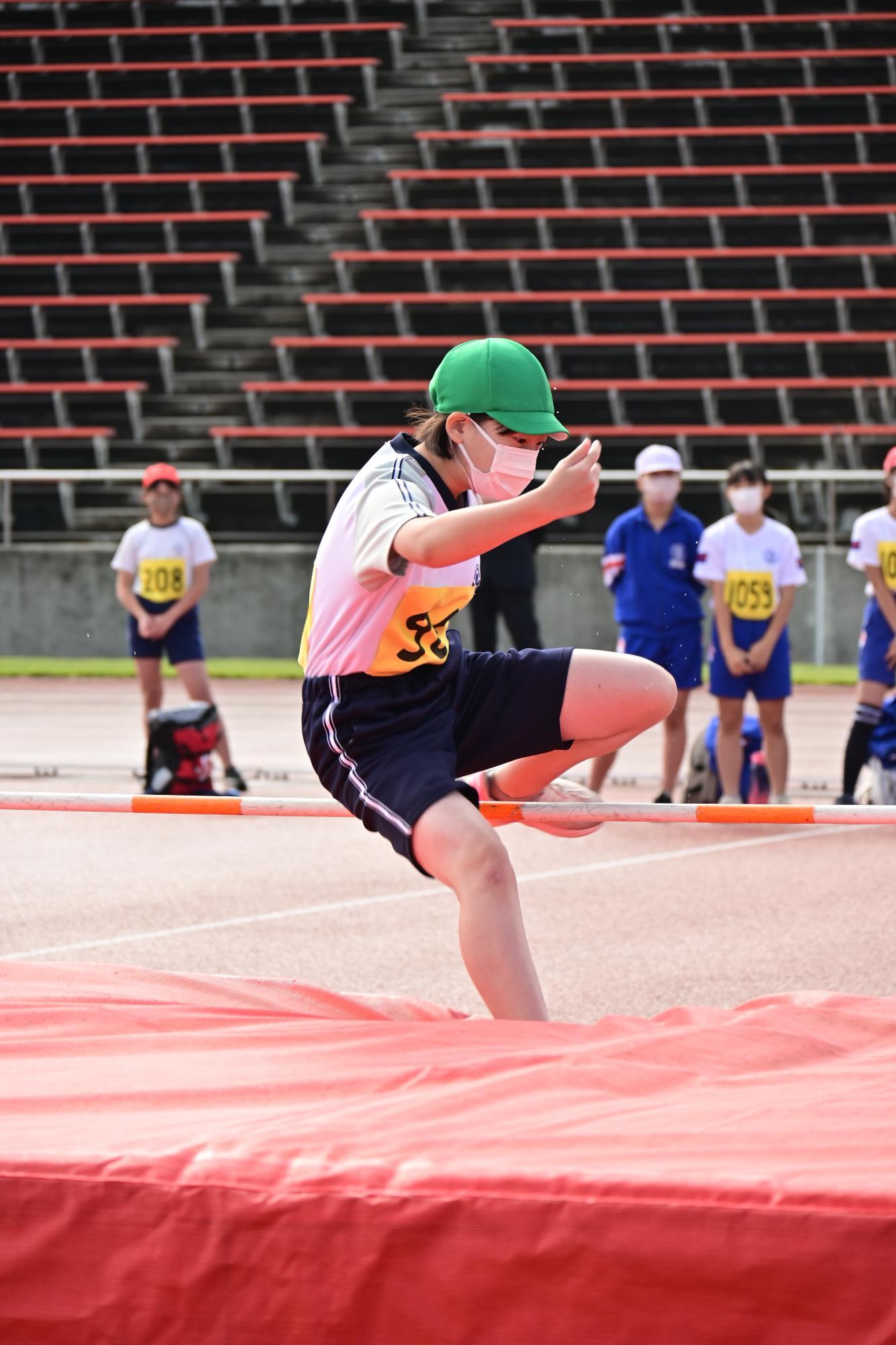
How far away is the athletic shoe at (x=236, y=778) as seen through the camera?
1030 cm

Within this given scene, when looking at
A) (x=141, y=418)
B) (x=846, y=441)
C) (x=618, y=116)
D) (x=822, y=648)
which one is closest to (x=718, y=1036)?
(x=822, y=648)

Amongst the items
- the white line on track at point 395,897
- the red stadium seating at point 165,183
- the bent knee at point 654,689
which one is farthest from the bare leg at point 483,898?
the red stadium seating at point 165,183

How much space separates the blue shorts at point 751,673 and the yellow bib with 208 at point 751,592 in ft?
0.27

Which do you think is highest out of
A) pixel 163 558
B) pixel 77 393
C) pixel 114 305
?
pixel 114 305

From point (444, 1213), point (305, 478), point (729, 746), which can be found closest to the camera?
point (444, 1213)

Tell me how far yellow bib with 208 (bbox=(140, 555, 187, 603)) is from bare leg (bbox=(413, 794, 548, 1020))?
24.5ft

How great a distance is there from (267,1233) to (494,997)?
101 cm

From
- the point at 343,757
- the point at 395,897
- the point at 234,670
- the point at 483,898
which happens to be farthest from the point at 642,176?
the point at 483,898

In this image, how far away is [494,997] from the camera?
360 cm

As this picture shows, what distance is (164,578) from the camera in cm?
1084

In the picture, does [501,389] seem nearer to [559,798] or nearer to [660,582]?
[559,798]

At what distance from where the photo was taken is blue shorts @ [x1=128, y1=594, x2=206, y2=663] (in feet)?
35.6

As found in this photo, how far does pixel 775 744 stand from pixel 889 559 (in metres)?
1.15

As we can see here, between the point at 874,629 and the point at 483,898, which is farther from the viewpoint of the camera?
the point at 874,629
